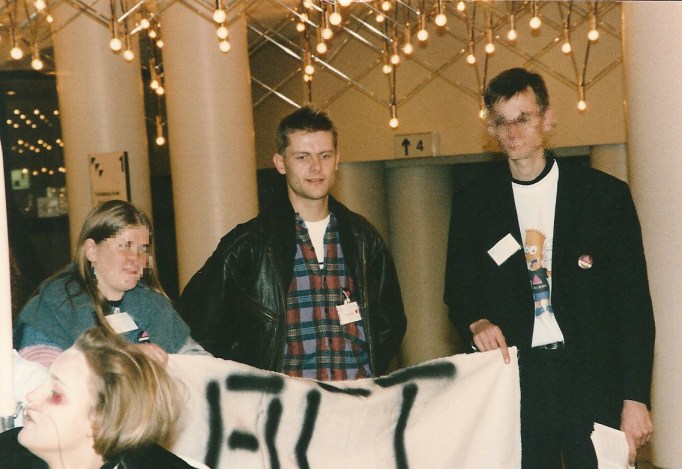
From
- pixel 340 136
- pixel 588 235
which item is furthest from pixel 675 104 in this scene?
pixel 340 136

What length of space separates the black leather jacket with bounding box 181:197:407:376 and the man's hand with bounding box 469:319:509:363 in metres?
0.60

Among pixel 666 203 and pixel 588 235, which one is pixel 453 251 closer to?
pixel 588 235

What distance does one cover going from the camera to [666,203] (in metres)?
3.54

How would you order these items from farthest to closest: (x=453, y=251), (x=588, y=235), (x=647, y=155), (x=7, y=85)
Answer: (x=7, y=85) < (x=647, y=155) < (x=453, y=251) < (x=588, y=235)

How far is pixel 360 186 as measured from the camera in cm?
967

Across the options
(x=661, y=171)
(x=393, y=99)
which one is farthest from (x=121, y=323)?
(x=393, y=99)

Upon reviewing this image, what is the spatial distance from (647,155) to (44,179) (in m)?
8.15

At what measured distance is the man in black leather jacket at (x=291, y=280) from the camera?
363 cm

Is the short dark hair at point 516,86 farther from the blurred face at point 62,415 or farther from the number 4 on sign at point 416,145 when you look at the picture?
the number 4 on sign at point 416,145

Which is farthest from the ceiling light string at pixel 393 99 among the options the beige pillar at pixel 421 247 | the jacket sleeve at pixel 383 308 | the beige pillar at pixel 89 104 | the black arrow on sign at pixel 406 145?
the jacket sleeve at pixel 383 308

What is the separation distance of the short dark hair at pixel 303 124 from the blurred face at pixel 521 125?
2.76 ft

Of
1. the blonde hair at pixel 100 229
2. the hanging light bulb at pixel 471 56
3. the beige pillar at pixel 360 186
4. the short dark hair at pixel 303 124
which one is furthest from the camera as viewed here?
the beige pillar at pixel 360 186

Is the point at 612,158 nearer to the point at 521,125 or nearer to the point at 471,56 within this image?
the point at 471,56

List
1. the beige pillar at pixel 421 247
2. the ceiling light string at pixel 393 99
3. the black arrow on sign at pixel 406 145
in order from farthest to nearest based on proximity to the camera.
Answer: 1. the beige pillar at pixel 421 247
2. the black arrow on sign at pixel 406 145
3. the ceiling light string at pixel 393 99
